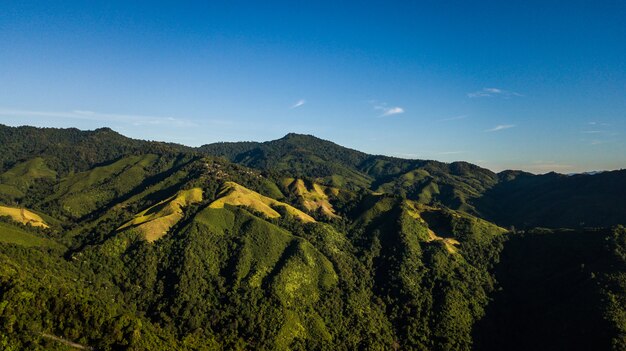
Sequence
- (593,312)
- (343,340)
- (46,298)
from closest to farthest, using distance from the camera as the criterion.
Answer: (46,298), (593,312), (343,340)

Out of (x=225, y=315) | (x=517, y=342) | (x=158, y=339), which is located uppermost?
(x=158, y=339)

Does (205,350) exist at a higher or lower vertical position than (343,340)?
higher

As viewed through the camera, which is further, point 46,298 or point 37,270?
point 37,270

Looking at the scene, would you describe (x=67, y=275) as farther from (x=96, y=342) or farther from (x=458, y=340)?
(x=458, y=340)

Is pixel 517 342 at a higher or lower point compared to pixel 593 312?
lower

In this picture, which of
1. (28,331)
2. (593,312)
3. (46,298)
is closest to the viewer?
(28,331)

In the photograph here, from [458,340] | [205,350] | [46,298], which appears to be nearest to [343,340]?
[458,340]

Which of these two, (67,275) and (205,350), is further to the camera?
(67,275)

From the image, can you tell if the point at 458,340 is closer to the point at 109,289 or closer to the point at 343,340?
the point at 343,340

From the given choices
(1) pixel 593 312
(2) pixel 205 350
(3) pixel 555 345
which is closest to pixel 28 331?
(2) pixel 205 350
